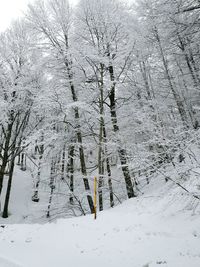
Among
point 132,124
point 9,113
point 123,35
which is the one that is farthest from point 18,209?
point 123,35

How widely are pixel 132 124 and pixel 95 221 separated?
20.1 ft

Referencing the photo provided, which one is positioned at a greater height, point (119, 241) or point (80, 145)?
point (80, 145)

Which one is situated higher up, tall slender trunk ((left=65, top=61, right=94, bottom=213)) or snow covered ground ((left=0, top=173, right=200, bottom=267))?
tall slender trunk ((left=65, top=61, right=94, bottom=213))

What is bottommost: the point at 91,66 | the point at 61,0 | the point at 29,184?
the point at 29,184

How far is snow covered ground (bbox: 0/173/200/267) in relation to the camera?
432cm

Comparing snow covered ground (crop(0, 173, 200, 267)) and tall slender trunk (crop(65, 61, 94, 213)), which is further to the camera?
tall slender trunk (crop(65, 61, 94, 213))

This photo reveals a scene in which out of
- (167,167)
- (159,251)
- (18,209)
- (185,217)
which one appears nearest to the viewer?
(159,251)

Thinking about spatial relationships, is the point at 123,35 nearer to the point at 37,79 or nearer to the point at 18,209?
the point at 37,79

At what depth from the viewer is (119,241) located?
529 centimetres

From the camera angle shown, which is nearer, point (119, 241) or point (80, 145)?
point (119, 241)

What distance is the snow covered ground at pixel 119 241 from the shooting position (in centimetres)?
432

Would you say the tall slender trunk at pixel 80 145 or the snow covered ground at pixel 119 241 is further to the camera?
the tall slender trunk at pixel 80 145

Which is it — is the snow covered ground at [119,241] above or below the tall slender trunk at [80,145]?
below

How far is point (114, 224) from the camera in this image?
681 cm
